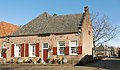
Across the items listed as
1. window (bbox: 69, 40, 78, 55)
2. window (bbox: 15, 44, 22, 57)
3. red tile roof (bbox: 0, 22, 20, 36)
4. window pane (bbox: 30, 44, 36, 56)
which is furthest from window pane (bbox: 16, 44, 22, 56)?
window (bbox: 69, 40, 78, 55)

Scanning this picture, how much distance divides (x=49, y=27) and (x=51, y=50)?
3.52 meters

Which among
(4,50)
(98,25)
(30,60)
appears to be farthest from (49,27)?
(98,25)

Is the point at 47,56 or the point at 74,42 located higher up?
the point at 74,42

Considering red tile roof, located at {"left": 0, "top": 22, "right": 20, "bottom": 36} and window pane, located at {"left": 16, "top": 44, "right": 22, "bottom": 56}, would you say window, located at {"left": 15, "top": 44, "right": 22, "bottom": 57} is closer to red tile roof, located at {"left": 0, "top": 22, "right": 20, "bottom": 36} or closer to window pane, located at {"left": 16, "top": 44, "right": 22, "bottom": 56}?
window pane, located at {"left": 16, "top": 44, "right": 22, "bottom": 56}

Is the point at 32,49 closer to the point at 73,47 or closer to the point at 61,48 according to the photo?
the point at 61,48

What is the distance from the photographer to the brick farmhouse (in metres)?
26.2

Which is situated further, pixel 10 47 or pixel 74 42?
pixel 10 47

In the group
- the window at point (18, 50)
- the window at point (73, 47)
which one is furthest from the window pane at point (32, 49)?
the window at point (73, 47)

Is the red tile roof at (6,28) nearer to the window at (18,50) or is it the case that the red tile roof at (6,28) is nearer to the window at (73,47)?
the window at (18,50)

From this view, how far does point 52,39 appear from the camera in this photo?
27266mm

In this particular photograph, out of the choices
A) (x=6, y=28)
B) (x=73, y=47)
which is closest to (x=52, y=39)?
(x=73, y=47)

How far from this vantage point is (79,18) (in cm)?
2841

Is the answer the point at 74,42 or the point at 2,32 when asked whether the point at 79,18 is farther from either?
the point at 2,32

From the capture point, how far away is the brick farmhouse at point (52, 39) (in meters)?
26.2
